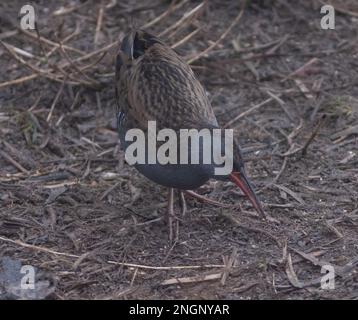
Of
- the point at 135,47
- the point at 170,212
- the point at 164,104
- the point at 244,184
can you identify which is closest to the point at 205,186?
the point at 170,212

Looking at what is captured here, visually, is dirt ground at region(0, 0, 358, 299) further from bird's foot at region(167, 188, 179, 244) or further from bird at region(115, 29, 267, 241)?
bird at region(115, 29, 267, 241)

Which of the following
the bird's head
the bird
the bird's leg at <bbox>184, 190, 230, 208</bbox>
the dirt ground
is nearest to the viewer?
the dirt ground

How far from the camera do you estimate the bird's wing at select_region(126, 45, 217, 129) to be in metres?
5.81

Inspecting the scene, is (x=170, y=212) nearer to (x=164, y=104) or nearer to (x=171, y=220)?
(x=171, y=220)

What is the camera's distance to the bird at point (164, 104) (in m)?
5.52

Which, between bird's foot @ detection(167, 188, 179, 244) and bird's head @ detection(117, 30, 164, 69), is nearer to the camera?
bird's foot @ detection(167, 188, 179, 244)

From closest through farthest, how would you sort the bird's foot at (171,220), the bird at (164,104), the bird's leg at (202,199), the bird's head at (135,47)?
the bird at (164,104) < the bird's foot at (171,220) < the bird's leg at (202,199) < the bird's head at (135,47)

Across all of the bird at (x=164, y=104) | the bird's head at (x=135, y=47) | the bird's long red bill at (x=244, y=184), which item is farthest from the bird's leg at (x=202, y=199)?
the bird's head at (x=135, y=47)

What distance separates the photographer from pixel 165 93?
5.97 metres

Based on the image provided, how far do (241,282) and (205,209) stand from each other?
907 mm

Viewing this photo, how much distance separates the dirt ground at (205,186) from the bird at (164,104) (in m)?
0.29

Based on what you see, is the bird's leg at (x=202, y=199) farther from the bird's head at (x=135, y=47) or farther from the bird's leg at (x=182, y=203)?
the bird's head at (x=135, y=47)

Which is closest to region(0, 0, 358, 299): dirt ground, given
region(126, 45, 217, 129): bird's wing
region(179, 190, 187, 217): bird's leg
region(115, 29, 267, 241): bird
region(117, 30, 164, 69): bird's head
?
region(179, 190, 187, 217): bird's leg

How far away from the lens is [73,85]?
738cm
